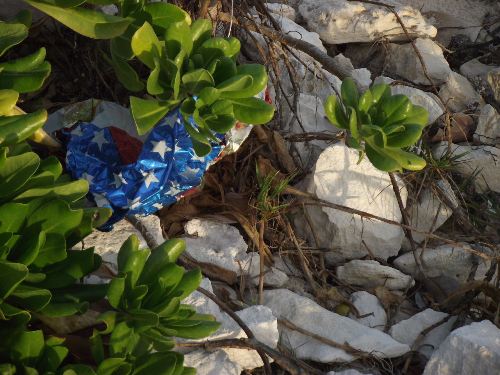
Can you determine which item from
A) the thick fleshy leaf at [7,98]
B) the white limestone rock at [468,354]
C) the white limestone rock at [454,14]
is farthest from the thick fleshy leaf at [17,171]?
the white limestone rock at [454,14]

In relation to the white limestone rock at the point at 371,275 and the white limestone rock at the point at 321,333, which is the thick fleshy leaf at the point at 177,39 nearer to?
the white limestone rock at the point at 321,333

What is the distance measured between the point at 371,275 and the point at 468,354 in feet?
1.54

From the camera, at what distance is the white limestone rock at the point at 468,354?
5.29 ft

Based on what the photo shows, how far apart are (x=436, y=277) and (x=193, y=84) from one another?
43.5 inches

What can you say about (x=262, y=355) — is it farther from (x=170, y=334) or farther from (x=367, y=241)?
(x=367, y=241)

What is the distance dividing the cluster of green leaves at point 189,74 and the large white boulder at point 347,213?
733mm

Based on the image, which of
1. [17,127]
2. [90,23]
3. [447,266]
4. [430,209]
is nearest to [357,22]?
[430,209]

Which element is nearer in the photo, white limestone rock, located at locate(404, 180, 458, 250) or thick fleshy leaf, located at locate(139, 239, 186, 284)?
thick fleshy leaf, located at locate(139, 239, 186, 284)

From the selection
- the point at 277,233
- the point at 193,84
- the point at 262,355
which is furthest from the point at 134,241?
the point at 277,233

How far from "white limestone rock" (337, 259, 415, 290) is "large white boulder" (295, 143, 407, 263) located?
0.24 ft

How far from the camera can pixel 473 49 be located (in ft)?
10.2

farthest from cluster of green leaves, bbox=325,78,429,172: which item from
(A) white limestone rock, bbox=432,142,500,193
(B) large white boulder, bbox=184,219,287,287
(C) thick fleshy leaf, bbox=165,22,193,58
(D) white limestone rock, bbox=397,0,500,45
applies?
(D) white limestone rock, bbox=397,0,500,45

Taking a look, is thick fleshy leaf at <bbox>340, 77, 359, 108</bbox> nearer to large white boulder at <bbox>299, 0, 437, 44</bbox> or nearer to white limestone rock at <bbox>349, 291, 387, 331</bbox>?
white limestone rock at <bbox>349, 291, 387, 331</bbox>

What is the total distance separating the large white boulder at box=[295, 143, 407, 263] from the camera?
6.95 feet
